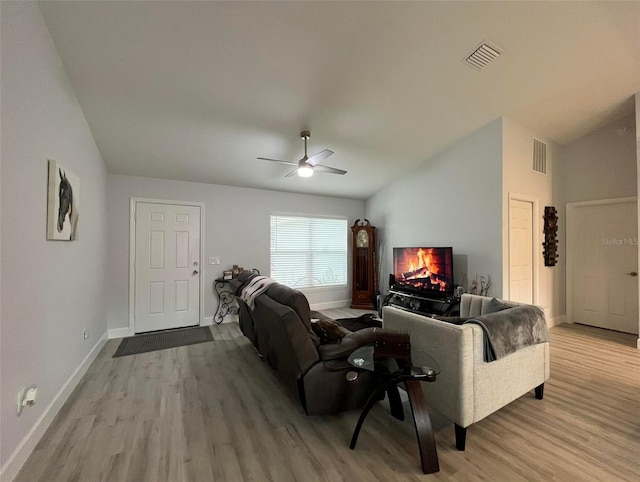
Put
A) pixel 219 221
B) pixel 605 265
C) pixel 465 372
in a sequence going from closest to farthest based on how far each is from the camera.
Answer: pixel 465 372
pixel 605 265
pixel 219 221

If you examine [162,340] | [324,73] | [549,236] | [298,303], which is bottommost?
[162,340]

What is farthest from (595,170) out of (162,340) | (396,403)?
(162,340)

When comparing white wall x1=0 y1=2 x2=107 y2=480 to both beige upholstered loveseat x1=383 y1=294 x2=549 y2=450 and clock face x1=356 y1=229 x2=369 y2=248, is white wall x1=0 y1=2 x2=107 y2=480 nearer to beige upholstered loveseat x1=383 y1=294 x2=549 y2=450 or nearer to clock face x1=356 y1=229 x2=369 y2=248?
beige upholstered loveseat x1=383 y1=294 x2=549 y2=450

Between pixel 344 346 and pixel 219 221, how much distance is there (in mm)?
3568

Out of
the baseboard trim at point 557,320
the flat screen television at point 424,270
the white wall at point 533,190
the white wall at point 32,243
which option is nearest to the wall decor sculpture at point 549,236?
the white wall at point 533,190

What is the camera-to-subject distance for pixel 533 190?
4090 mm

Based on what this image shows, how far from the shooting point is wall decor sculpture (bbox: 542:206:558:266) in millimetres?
4305

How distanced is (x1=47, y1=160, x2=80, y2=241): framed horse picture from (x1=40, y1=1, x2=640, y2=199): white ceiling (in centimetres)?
86

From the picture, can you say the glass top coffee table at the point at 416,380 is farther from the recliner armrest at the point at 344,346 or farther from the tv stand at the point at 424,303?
the tv stand at the point at 424,303

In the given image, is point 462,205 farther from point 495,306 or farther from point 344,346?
point 344,346

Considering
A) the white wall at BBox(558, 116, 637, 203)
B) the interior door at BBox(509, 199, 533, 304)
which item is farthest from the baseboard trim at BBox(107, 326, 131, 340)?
the white wall at BBox(558, 116, 637, 203)

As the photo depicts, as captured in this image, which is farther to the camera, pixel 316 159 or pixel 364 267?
pixel 364 267

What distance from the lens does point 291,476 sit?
1511mm

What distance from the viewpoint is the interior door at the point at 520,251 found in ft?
12.4
